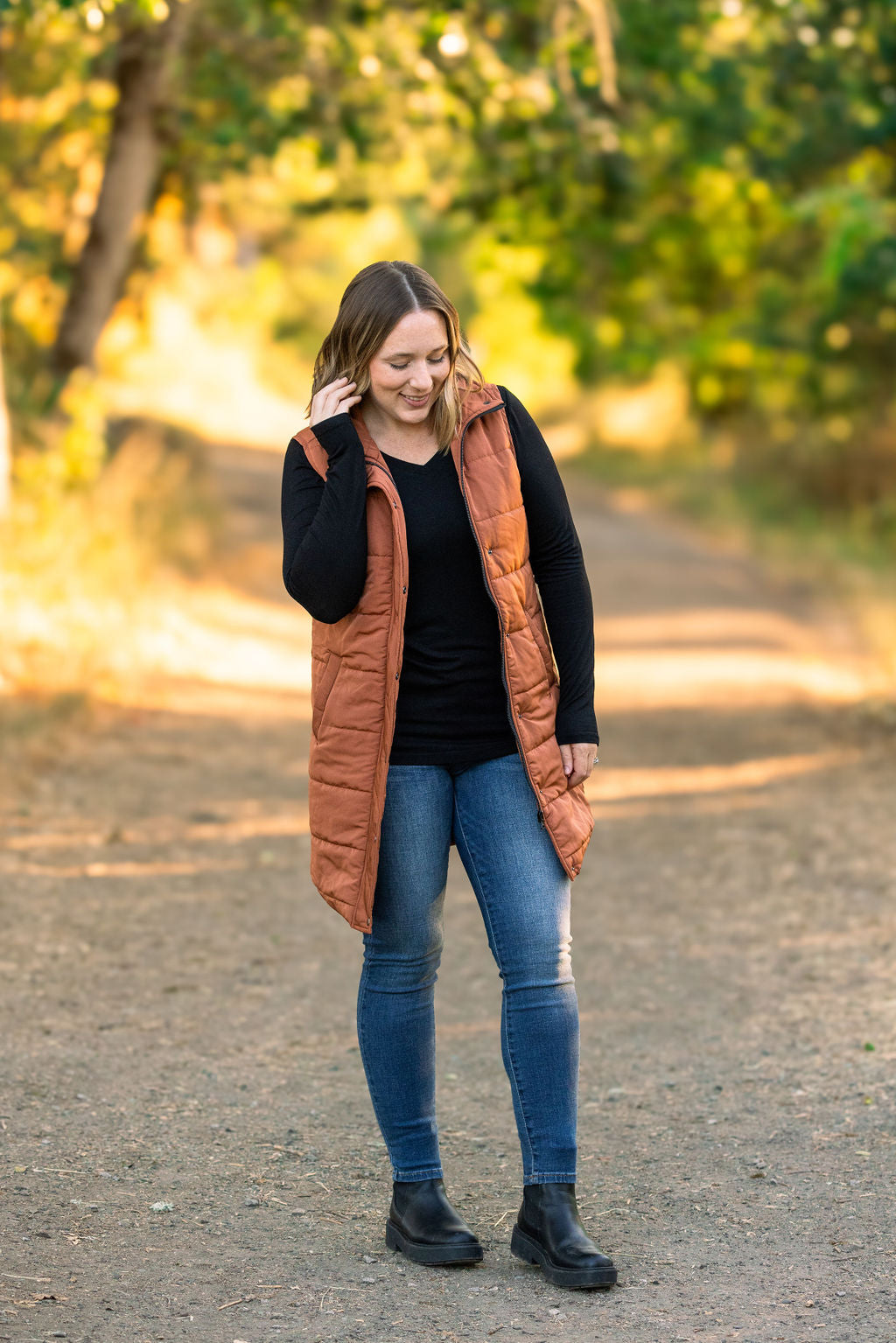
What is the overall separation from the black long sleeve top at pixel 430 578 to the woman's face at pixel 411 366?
0.32ft

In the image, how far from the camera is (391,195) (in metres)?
20.4

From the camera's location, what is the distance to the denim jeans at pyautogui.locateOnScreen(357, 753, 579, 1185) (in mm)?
3270

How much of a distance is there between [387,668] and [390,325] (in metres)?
0.68

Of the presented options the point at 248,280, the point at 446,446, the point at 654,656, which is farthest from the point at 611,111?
the point at 248,280

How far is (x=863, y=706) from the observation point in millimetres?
9742

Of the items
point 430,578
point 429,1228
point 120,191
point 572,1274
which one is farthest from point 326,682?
point 120,191

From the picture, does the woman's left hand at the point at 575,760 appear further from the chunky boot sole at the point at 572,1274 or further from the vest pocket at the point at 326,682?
the chunky boot sole at the point at 572,1274

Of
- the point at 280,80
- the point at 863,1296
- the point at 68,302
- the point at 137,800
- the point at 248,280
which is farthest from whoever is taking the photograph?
the point at 248,280

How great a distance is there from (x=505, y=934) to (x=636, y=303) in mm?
17378

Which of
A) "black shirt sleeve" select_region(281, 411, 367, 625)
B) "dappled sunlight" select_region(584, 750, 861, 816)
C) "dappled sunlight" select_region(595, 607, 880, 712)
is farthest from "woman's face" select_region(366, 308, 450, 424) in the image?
"dappled sunlight" select_region(595, 607, 880, 712)

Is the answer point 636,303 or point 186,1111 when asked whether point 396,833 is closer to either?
point 186,1111

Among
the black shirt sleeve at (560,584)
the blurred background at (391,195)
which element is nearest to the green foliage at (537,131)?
the blurred background at (391,195)

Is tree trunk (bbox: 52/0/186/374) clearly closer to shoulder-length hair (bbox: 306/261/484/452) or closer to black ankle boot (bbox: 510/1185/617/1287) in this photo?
shoulder-length hair (bbox: 306/261/484/452)

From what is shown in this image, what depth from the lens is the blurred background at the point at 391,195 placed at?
10.2 meters
